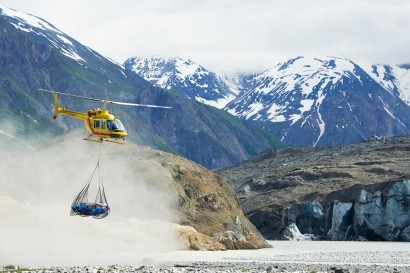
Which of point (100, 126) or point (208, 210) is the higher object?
point (208, 210)

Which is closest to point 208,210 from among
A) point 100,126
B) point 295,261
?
point 295,261

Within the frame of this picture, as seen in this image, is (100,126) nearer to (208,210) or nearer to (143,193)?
(143,193)

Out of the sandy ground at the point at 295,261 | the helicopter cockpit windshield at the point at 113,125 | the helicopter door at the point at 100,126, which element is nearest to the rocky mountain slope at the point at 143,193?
the sandy ground at the point at 295,261

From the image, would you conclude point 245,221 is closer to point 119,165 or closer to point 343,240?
point 119,165

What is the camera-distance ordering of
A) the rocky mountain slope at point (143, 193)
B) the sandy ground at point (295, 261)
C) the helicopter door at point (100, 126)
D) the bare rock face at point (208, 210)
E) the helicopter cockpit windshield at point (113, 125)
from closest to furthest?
the sandy ground at point (295, 261) < the helicopter cockpit windshield at point (113, 125) < the helicopter door at point (100, 126) < the rocky mountain slope at point (143, 193) < the bare rock face at point (208, 210)

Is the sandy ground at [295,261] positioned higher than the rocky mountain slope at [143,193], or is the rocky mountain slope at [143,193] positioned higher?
the rocky mountain slope at [143,193]

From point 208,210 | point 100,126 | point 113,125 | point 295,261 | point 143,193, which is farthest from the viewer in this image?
point 208,210

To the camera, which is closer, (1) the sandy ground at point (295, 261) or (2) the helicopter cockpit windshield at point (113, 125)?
(1) the sandy ground at point (295, 261)

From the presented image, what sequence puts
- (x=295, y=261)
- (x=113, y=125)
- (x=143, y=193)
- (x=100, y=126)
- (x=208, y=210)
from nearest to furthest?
(x=113, y=125), (x=100, y=126), (x=295, y=261), (x=143, y=193), (x=208, y=210)

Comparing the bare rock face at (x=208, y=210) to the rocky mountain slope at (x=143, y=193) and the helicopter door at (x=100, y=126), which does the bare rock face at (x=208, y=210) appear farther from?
the helicopter door at (x=100, y=126)
